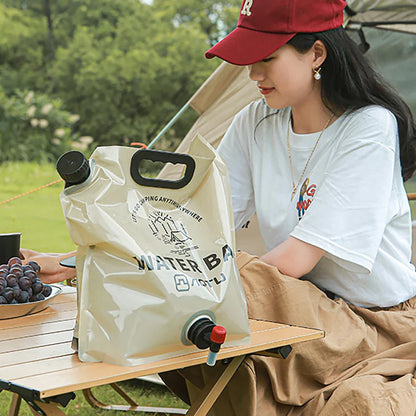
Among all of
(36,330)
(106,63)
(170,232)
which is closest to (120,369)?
(170,232)

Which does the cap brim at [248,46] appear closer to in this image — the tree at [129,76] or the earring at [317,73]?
the earring at [317,73]

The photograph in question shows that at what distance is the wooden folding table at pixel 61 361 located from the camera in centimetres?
89

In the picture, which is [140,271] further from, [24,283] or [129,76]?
[129,76]

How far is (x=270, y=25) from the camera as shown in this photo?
1486 mm

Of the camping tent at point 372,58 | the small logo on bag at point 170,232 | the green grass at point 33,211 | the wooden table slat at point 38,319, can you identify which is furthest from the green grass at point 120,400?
the green grass at point 33,211

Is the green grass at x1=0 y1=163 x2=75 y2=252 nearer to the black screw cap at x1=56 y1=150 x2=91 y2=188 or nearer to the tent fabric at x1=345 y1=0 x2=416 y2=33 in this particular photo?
the tent fabric at x1=345 y1=0 x2=416 y2=33

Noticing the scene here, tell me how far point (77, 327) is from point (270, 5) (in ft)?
2.73

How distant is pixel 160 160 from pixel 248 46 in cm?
51

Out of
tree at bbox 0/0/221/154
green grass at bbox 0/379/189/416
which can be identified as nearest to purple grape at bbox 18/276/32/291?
green grass at bbox 0/379/189/416

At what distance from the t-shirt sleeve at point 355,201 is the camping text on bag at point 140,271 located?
1.25ft

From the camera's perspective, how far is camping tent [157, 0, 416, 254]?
8.86 feet

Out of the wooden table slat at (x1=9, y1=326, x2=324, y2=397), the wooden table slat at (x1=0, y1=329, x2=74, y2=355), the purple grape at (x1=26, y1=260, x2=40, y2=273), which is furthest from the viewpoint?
the purple grape at (x1=26, y1=260, x2=40, y2=273)

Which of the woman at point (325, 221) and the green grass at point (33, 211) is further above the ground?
the woman at point (325, 221)

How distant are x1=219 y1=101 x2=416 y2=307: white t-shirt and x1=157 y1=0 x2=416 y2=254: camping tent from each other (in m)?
0.89
